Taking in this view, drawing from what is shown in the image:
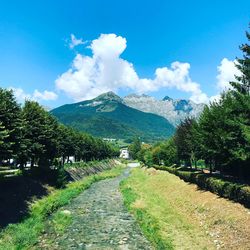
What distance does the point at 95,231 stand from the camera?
35.3m

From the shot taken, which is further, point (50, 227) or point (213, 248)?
point (50, 227)

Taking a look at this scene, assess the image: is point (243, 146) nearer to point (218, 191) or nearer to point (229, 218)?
→ point (218, 191)

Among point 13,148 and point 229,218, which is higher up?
point 13,148

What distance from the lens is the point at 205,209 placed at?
125 feet

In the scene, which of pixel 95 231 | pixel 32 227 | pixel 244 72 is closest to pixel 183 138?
pixel 244 72

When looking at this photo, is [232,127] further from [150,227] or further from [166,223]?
[150,227]

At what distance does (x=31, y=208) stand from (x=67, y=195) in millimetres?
14908

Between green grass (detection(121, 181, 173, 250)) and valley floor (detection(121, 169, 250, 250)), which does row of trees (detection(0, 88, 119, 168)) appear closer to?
green grass (detection(121, 181, 173, 250))

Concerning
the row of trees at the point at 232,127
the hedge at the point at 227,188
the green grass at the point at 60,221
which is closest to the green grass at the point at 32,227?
the green grass at the point at 60,221

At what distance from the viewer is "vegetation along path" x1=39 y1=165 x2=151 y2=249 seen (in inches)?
1198

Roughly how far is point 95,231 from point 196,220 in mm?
11251

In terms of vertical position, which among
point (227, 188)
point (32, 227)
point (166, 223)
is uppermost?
point (227, 188)

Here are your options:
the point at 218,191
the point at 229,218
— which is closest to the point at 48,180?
the point at 218,191

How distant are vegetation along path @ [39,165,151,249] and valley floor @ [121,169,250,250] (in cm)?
184
